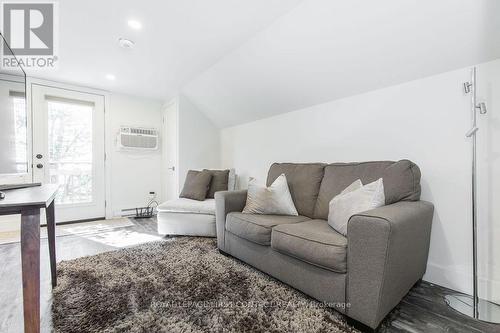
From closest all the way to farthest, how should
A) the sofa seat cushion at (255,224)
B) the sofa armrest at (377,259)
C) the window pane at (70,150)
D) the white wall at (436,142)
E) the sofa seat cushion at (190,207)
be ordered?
the sofa armrest at (377,259), the white wall at (436,142), the sofa seat cushion at (255,224), the sofa seat cushion at (190,207), the window pane at (70,150)

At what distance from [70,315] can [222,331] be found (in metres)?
0.93

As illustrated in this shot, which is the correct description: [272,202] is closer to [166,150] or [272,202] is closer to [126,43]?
[126,43]

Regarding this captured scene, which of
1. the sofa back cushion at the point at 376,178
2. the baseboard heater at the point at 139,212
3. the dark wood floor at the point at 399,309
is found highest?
the sofa back cushion at the point at 376,178

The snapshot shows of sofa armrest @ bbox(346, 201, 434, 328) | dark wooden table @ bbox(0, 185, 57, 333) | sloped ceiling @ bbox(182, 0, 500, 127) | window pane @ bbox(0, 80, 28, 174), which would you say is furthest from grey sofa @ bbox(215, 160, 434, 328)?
window pane @ bbox(0, 80, 28, 174)

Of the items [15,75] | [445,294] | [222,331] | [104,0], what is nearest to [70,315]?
[222,331]

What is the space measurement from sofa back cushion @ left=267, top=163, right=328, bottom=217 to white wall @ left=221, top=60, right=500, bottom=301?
0.34 m

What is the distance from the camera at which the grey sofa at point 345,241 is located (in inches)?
46.4

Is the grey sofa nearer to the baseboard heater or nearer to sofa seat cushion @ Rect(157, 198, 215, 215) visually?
sofa seat cushion @ Rect(157, 198, 215, 215)

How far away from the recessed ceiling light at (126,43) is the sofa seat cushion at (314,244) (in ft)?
7.76

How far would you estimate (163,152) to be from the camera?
173 inches

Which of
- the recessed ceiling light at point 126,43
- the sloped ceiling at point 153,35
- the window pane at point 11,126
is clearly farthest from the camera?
the recessed ceiling light at point 126,43

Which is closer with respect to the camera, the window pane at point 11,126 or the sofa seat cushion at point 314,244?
the sofa seat cushion at point 314,244

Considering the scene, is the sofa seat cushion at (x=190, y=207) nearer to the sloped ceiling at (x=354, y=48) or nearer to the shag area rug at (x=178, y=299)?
the shag area rug at (x=178, y=299)

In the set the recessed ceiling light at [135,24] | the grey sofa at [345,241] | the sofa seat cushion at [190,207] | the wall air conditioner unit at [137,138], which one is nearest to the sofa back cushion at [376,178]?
the grey sofa at [345,241]
